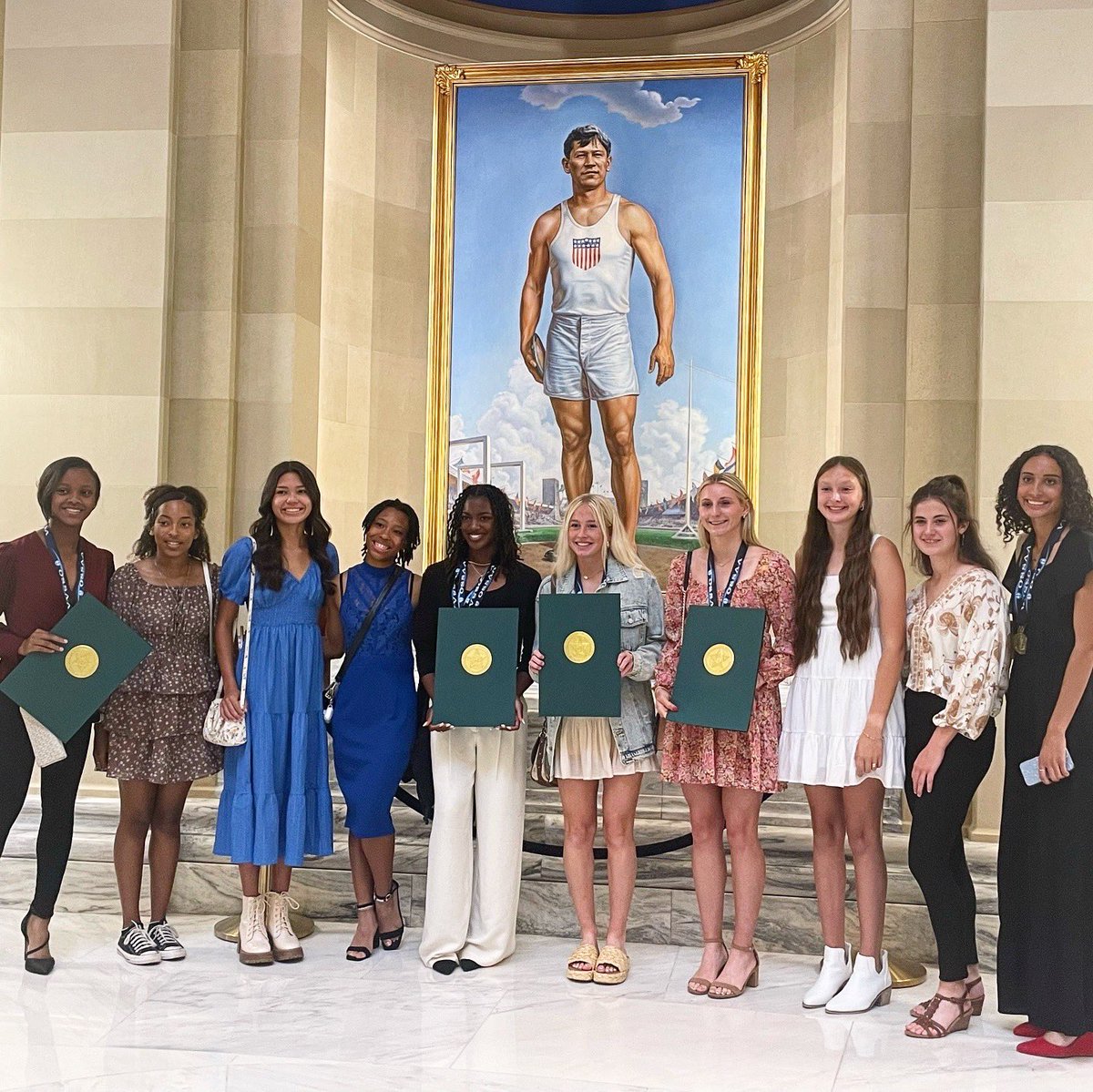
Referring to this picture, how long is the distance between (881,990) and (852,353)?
4.02m

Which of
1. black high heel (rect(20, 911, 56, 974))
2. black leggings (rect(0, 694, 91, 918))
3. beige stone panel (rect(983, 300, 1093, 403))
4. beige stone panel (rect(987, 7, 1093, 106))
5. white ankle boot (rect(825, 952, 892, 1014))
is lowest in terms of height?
black high heel (rect(20, 911, 56, 974))

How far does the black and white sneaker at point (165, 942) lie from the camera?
19.4ft

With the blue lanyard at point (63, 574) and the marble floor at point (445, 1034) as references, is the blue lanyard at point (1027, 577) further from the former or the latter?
the blue lanyard at point (63, 574)

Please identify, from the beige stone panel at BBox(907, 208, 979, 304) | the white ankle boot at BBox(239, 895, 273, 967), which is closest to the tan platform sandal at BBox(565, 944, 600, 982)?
the white ankle boot at BBox(239, 895, 273, 967)

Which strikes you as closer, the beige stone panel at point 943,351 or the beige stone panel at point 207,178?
the beige stone panel at point 943,351

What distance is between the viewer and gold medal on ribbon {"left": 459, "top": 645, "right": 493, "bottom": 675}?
18.3ft

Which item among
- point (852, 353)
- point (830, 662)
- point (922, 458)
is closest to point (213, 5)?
point (852, 353)

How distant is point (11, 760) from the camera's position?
573 centimetres

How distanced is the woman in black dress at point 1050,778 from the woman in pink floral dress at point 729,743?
3.07ft

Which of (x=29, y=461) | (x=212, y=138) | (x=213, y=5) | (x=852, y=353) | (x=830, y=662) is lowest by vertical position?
(x=830, y=662)

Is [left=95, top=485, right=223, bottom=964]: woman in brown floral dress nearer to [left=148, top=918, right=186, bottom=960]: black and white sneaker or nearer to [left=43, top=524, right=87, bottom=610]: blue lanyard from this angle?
[left=148, top=918, right=186, bottom=960]: black and white sneaker

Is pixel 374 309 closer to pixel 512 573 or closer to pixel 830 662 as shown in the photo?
pixel 512 573

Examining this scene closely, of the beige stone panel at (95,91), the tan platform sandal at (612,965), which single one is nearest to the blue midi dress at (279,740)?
the tan platform sandal at (612,965)

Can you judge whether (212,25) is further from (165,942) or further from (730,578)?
(165,942)
